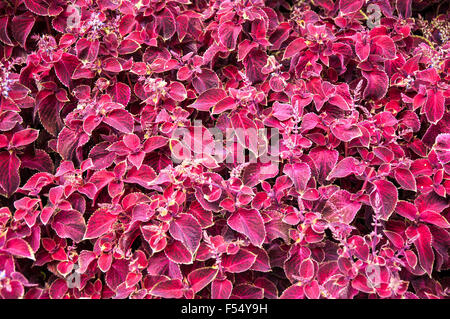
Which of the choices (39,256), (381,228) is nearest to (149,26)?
(39,256)

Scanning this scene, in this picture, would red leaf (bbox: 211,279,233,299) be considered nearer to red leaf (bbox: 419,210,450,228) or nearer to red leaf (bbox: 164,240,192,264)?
red leaf (bbox: 164,240,192,264)

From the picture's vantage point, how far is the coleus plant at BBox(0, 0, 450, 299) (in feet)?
3.83

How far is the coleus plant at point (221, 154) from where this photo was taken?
117cm

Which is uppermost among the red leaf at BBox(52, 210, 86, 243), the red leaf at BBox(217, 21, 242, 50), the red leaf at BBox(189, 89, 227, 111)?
the red leaf at BBox(217, 21, 242, 50)

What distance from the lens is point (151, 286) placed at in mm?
1159

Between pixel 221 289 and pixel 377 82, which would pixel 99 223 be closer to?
pixel 221 289

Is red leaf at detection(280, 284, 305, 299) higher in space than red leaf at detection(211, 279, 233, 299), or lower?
higher

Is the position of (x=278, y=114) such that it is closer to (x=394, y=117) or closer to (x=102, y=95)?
(x=394, y=117)

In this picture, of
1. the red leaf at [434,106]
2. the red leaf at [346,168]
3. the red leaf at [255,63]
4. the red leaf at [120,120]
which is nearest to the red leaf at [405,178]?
the red leaf at [346,168]

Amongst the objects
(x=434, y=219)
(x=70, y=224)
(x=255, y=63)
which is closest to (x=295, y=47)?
(x=255, y=63)

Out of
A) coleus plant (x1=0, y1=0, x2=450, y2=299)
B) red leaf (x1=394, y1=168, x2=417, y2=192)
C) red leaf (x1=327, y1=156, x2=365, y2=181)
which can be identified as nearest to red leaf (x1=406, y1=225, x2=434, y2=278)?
coleus plant (x1=0, y1=0, x2=450, y2=299)

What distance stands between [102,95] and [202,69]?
0.33 m

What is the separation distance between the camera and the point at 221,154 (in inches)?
50.7

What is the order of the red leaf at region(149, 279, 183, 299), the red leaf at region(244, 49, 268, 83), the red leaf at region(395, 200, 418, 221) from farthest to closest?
the red leaf at region(244, 49, 268, 83) < the red leaf at region(395, 200, 418, 221) < the red leaf at region(149, 279, 183, 299)
